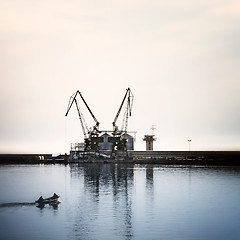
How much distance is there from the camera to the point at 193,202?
95.2 m

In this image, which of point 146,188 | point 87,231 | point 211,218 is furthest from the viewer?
point 146,188

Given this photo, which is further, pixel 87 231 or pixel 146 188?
pixel 146 188

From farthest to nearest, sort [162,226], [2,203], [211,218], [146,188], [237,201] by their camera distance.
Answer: [146,188]
[237,201]
[2,203]
[211,218]
[162,226]

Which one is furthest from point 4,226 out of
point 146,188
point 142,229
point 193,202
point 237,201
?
point 146,188

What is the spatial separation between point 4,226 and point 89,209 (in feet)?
59.5

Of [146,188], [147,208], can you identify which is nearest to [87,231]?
[147,208]

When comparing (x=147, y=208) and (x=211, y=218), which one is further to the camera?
(x=147, y=208)

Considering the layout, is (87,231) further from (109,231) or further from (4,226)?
(4,226)

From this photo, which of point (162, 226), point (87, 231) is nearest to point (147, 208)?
point (162, 226)

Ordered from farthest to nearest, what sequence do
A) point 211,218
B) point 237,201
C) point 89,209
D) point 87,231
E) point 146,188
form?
point 146,188 → point 237,201 → point 89,209 → point 211,218 → point 87,231

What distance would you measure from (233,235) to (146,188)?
60641mm

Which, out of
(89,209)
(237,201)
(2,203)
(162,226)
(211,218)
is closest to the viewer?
(162,226)

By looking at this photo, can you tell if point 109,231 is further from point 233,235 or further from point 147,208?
point 147,208

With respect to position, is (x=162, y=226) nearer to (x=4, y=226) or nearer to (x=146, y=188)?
(x=4, y=226)
